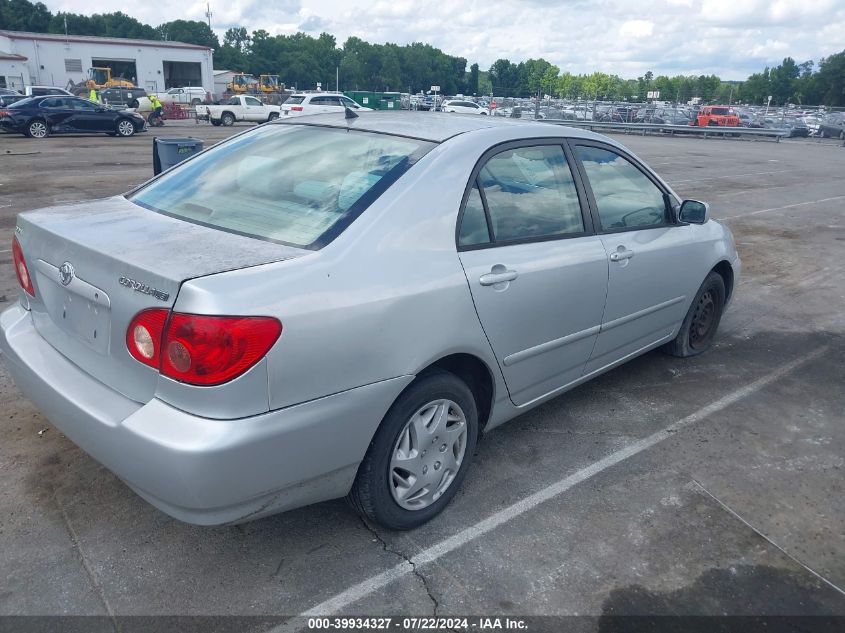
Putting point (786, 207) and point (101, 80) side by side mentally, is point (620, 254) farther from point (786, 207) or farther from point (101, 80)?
point (101, 80)

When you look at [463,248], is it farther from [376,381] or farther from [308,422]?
[308,422]

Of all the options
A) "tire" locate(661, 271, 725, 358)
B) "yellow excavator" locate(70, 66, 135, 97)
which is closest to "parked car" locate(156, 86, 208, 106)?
"yellow excavator" locate(70, 66, 135, 97)

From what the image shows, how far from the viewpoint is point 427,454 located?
2918 millimetres

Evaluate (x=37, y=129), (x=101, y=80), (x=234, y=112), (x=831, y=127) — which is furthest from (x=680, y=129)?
(x=101, y=80)

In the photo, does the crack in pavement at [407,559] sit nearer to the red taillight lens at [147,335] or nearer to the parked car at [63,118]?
the red taillight lens at [147,335]

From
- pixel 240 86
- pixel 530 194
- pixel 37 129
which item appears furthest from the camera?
pixel 240 86

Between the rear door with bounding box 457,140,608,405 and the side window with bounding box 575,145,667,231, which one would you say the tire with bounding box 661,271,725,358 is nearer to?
the side window with bounding box 575,145,667,231

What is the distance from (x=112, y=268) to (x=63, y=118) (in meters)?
24.2

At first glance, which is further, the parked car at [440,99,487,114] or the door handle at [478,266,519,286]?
the parked car at [440,99,487,114]

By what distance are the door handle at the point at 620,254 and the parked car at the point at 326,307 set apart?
0.09 feet

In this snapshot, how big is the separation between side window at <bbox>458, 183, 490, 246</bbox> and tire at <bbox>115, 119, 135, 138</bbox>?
24644mm

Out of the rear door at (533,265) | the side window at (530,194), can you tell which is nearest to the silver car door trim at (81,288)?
the rear door at (533,265)

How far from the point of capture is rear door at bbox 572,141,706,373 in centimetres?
378

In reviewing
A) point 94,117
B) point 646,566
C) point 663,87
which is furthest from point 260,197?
point 663,87
